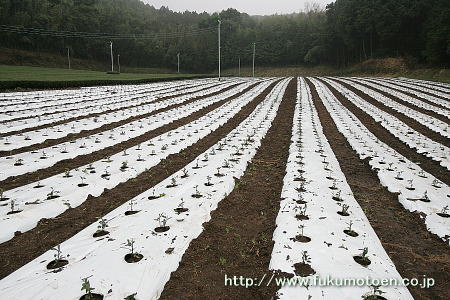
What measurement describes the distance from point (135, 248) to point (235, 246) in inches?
40.7

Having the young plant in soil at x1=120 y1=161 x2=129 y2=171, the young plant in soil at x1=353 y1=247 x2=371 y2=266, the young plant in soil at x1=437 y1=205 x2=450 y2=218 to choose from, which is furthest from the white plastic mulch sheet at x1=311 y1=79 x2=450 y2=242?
the young plant in soil at x1=120 y1=161 x2=129 y2=171

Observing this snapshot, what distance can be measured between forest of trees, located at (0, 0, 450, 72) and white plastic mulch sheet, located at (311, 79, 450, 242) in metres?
26.8

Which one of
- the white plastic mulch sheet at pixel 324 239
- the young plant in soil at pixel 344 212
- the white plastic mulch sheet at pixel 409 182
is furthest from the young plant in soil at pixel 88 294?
the white plastic mulch sheet at pixel 409 182

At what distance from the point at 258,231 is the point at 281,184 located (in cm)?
167

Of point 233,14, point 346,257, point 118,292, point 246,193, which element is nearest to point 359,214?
point 346,257

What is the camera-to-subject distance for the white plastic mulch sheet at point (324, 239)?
7.88 feet

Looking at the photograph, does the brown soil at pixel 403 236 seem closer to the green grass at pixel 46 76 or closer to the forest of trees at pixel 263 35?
the green grass at pixel 46 76

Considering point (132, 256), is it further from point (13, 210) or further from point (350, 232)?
point (350, 232)

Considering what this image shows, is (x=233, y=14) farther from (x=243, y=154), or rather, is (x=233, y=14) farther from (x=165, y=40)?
(x=243, y=154)

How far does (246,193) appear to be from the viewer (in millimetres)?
4641

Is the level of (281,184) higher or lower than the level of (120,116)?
lower

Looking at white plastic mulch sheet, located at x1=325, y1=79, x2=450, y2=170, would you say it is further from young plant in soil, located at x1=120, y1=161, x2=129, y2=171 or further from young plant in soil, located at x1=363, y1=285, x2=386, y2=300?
young plant in soil, located at x1=120, y1=161, x2=129, y2=171

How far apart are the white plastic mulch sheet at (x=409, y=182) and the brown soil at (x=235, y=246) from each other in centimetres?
183

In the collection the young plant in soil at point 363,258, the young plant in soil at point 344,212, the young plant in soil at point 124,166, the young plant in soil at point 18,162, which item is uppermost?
the young plant in soil at point 18,162
